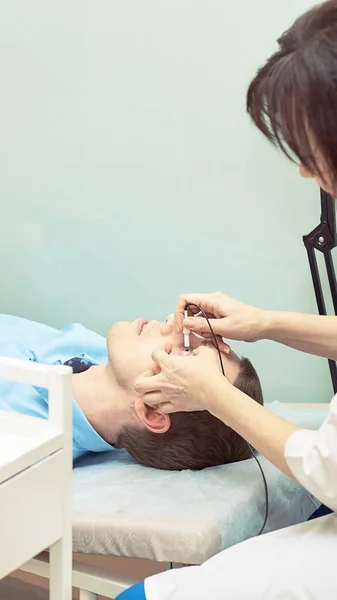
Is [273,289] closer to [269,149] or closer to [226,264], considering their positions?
[226,264]

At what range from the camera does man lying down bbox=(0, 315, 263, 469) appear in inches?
68.2

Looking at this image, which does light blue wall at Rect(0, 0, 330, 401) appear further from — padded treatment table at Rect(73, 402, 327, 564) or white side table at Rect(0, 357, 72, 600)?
white side table at Rect(0, 357, 72, 600)

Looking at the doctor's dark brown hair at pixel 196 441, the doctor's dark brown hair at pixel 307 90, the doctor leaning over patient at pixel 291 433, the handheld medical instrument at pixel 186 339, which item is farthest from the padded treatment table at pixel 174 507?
the doctor's dark brown hair at pixel 307 90

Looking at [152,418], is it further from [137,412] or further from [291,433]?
[291,433]

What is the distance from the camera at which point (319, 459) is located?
3.92ft

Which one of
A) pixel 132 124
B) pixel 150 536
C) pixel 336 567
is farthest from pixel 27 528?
pixel 132 124

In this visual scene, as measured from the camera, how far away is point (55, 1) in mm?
2312

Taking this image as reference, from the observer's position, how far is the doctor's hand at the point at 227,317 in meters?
1.70

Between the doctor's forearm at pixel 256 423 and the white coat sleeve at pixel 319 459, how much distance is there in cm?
4

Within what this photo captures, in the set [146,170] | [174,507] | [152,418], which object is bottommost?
[174,507]

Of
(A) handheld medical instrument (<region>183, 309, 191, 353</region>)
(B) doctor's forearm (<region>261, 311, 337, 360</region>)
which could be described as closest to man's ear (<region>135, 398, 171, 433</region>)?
(A) handheld medical instrument (<region>183, 309, 191, 353</region>)

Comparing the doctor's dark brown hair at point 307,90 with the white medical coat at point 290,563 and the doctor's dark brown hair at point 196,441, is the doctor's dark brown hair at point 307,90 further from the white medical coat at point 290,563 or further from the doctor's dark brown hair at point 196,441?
the doctor's dark brown hair at point 196,441

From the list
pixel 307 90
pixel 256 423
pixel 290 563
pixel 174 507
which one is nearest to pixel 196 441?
pixel 174 507

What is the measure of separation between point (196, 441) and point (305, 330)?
0.32 metres
